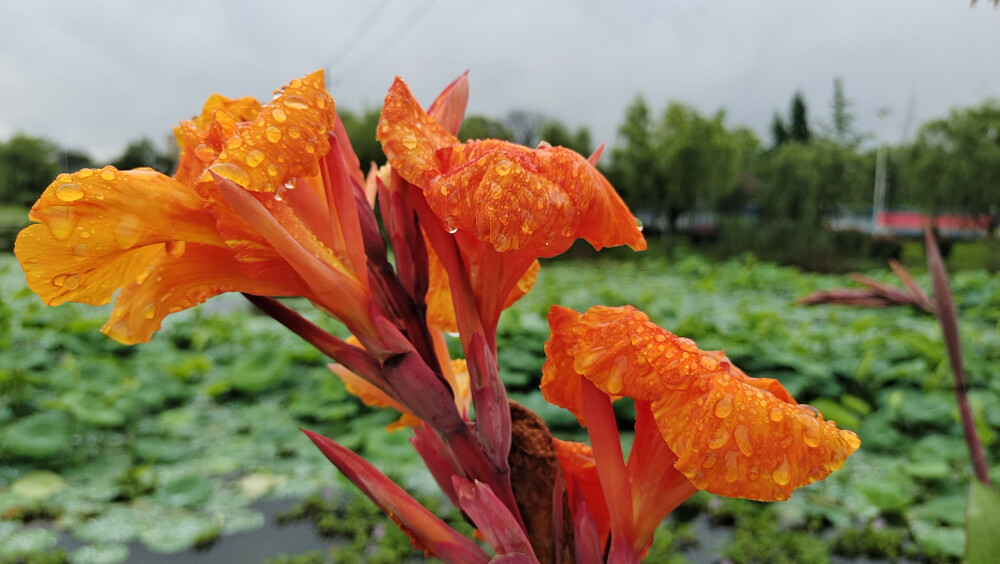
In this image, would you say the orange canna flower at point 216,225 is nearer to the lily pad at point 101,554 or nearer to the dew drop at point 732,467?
the dew drop at point 732,467

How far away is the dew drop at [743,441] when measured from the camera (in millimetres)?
203

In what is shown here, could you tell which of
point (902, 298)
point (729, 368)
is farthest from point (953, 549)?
point (729, 368)

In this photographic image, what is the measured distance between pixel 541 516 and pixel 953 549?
1.42 m

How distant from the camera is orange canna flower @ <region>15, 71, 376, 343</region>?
0.73 ft

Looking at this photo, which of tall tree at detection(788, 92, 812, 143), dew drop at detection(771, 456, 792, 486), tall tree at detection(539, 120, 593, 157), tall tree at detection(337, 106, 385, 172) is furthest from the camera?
tall tree at detection(788, 92, 812, 143)

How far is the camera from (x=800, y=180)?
14531 millimetres

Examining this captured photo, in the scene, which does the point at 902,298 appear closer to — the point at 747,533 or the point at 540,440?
the point at 540,440

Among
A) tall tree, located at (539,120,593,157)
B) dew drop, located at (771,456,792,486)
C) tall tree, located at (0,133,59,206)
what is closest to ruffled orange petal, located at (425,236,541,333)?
dew drop, located at (771,456,792,486)

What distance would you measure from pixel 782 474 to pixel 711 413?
0.03m

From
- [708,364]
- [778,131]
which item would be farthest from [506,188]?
[778,131]

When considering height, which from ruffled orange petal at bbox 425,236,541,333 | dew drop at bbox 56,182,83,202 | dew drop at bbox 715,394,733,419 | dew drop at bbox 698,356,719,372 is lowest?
dew drop at bbox 715,394,733,419

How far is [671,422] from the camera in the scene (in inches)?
8.4

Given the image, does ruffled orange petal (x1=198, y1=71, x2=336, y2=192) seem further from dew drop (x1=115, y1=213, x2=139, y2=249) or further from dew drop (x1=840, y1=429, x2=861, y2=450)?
dew drop (x1=840, y1=429, x2=861, y2=450)

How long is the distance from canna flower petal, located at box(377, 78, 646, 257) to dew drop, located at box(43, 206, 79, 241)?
118 millimetres
